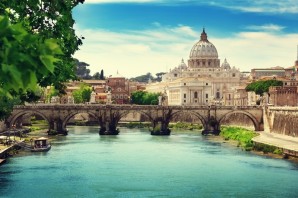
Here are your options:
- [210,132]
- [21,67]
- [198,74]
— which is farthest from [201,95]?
[21,67]

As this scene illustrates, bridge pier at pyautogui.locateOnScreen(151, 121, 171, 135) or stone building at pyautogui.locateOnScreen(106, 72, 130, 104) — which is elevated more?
stone building at pyautogui.locateOnScreen(106, 72, 130, 104)

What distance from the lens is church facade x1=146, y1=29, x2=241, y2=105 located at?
130 metres

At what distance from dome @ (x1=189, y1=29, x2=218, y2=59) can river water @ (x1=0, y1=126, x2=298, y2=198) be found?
365 ft

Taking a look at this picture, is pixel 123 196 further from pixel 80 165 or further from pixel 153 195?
→ pixel 80 165

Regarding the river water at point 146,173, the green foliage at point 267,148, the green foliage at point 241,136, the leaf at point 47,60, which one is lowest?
the river water at point 146,173

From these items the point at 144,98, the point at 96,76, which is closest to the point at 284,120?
the point at 144,98

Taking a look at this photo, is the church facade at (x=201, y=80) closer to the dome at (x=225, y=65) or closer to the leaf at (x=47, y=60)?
the dome at (x=225, y=65)

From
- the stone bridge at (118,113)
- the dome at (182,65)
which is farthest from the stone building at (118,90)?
the stone bridge at (118,113)

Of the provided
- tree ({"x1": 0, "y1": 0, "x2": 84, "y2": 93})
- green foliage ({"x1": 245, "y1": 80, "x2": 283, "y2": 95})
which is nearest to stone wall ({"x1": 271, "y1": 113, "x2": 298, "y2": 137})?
green foliage ({"x1": 245, "y1": 80, "x2": 283, "y2": 95})

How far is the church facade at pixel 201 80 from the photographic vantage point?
426ft

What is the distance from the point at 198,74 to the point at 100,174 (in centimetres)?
12421

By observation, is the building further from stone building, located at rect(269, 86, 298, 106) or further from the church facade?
stone building, located at rect(269, 86, 298, 106)

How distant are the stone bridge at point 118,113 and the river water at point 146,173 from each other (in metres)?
22.1

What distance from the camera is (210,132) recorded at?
73.9 meters
